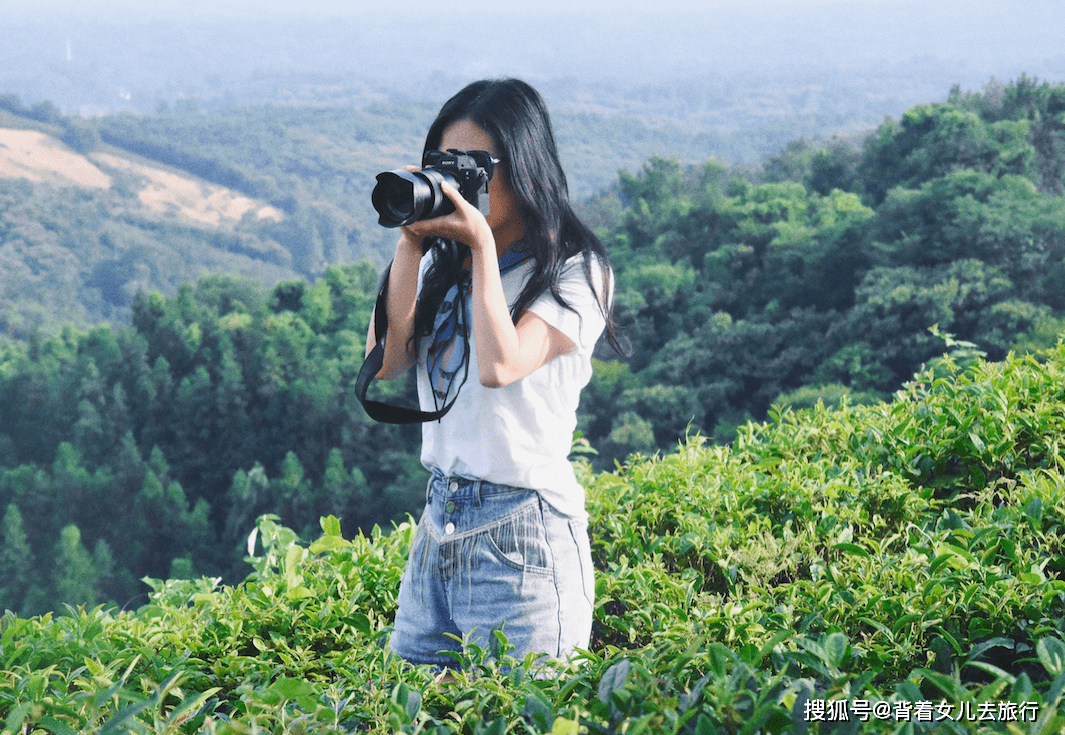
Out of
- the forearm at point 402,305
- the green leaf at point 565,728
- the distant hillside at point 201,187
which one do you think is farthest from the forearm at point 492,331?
the distant hillside at point 201,187

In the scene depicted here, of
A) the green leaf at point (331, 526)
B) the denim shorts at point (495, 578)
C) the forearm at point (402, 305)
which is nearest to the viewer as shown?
the denim shorts at point (495, 578)

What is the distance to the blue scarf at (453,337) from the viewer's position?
1.40m

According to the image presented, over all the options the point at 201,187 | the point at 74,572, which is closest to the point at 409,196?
the point at 74,572

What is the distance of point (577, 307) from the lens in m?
1.35

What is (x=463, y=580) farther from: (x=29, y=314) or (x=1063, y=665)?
(x=29, y=314)

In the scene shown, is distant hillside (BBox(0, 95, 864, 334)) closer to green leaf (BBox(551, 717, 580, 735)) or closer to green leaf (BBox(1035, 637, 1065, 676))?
green leaf (BBox(551, 717, 580, 735))

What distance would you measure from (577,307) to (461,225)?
8.7 inches

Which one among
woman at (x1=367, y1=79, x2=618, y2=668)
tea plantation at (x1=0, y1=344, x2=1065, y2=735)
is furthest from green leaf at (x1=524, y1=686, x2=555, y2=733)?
woman at (x1=367, y1=79, x2=618, y2=668)

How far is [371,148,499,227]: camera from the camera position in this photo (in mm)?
1241

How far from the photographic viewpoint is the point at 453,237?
1310 mm

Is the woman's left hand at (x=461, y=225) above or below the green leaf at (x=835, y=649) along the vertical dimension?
above

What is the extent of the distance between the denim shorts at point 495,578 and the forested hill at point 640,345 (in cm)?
1570

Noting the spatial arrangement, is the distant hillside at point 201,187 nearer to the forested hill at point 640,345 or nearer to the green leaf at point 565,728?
the forested hill at point 640,345

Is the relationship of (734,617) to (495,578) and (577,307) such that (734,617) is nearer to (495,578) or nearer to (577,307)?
(495,578)
